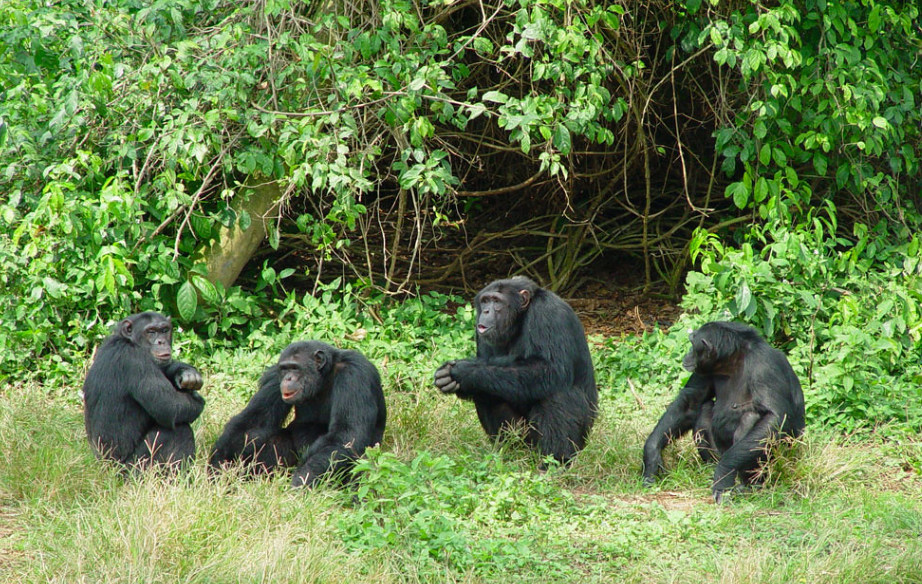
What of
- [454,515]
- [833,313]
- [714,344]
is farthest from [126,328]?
[833,313]

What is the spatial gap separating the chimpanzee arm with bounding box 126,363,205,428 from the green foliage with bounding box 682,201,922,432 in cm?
383

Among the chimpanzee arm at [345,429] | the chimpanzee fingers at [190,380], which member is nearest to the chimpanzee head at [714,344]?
the chimpanzee arm at [345,429]

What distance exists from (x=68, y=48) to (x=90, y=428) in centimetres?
309

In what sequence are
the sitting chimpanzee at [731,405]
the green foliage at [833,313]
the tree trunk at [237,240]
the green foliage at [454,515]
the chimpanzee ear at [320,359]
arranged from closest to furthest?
the green foliage at [454,515] < the sitting chimpanzee at [731,405] < the chimpanzee ear at [320,359] < the green foliage at [833,313] < the tree trunk at [237,240]

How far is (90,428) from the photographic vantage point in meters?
5.16

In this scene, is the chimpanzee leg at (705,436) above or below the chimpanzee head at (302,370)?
below

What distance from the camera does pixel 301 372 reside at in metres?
5.34

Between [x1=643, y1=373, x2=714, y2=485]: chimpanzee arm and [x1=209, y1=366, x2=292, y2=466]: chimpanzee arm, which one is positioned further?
[x1=643, y1=373, x2=714, y2=485]: chimpanzee arm

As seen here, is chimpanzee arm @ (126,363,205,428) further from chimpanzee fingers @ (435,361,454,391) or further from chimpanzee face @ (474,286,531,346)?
chimpanzee face @ (474,286,531,346)

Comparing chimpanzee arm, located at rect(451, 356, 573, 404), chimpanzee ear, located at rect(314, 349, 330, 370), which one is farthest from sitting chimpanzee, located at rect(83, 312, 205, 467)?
chimpanzee arm, located at rect(451, 356, 573, 404)

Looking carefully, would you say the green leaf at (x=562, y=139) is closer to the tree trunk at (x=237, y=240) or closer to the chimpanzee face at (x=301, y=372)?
the chimpanzee face at (x=301, y=372)

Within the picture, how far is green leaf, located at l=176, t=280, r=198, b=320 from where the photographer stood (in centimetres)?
728

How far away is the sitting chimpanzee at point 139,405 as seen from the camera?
506 cm

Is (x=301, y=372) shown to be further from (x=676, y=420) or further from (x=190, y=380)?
(x=676, y=420)
